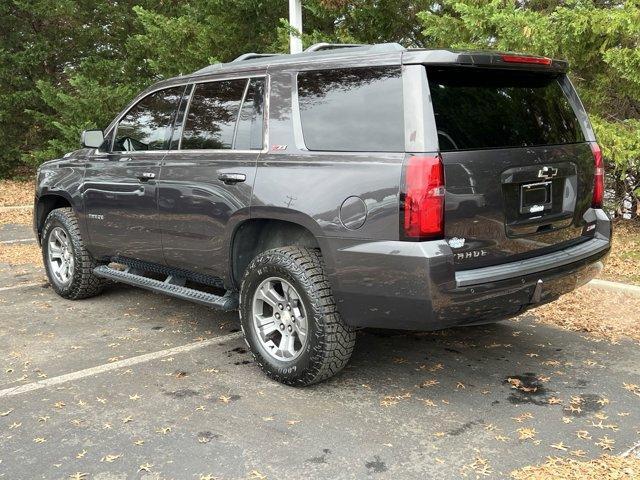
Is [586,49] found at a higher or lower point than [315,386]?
higher

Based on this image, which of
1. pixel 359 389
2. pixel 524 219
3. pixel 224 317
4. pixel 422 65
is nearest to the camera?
pixel 422 65

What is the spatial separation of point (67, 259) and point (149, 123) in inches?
68.1

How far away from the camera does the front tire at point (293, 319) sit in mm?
3795

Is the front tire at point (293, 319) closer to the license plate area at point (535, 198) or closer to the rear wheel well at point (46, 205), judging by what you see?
the license plate area at point (535, 198)

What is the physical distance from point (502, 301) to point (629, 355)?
162 cm

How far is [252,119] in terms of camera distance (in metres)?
4.35

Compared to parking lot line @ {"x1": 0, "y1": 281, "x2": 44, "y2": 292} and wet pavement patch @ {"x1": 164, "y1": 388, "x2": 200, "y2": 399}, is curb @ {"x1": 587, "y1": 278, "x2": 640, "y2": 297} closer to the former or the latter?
wet pavement patch @ {"x1": 164, "y1": 388, "x2": 200, "y2": 399}

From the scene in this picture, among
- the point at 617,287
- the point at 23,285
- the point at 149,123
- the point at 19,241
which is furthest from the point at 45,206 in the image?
the point at 617,287

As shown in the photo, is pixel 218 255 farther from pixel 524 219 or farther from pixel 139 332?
pixel 524 219

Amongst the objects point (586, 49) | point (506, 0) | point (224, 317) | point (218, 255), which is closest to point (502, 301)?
point (218, 255)

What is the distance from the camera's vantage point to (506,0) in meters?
8.32

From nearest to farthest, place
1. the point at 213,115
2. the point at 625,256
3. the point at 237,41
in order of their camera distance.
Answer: the point at 213,115 → the point at 625,256 → the point at 237,41

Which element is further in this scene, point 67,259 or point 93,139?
point 67,259

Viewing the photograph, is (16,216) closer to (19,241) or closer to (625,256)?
(19,241)
